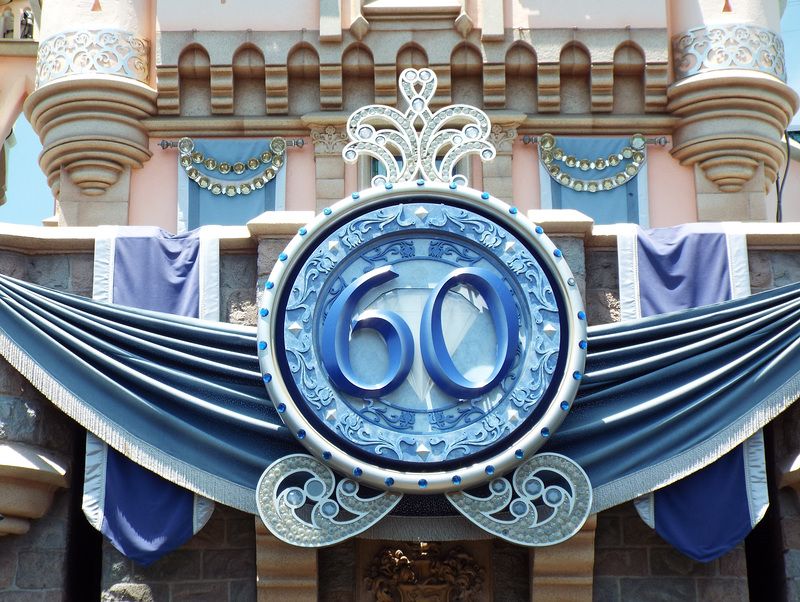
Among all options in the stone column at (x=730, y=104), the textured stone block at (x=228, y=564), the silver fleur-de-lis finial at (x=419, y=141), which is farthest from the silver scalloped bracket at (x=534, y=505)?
the stone column at (x=730, y=104)

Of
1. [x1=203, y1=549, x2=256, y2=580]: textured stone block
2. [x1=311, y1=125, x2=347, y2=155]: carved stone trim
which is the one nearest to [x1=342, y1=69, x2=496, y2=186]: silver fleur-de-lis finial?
[x1=203, y1=549, x2=256, y2=580]: textured stone block

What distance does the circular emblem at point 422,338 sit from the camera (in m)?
8.84

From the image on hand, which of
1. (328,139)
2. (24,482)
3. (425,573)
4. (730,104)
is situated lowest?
(425,573)

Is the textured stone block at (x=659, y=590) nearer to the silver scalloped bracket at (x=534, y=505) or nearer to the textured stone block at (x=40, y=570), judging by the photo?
the silver scalloped bracket at (x=534, y=505)

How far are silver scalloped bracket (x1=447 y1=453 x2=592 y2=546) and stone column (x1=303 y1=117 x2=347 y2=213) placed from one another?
5540mm

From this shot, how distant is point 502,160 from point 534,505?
574 cm

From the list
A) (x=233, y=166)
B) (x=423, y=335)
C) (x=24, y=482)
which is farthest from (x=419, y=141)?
(x=233, y=166)

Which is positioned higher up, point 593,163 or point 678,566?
point 593,163

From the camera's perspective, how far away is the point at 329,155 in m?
14.0

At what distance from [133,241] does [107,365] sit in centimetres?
91

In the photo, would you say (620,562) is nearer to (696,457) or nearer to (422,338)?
(696,457)

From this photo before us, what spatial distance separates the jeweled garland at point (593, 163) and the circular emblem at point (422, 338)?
15.6 feet

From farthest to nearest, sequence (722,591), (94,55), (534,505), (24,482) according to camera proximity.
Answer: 1. (94,55)
2. (722,591)
3. (24,482)
4. (534,505)

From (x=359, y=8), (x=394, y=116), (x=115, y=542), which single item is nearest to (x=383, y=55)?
(x=359, y=8)
